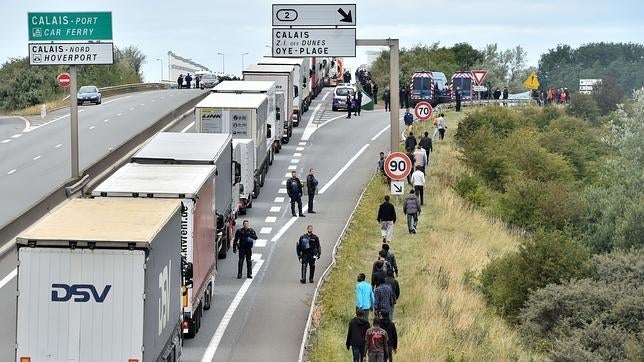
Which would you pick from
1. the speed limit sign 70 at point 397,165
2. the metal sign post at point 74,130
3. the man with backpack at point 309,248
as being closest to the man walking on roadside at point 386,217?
the speed limit sign 70 at point 397,165

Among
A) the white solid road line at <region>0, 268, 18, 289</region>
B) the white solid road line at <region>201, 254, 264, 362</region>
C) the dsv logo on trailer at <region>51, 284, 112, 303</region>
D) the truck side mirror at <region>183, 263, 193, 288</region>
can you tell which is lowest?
the white solid road line at <region>201, 254, 264, 362</region>

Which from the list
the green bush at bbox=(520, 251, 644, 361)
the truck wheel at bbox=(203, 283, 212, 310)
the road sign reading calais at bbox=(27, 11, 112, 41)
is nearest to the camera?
the truck wheel at bbox=(203, 283, 212, 310)

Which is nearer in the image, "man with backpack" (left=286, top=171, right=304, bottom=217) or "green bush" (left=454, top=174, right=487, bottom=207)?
"man with backpack" (left=286, top=171, right=304, bottom=217)

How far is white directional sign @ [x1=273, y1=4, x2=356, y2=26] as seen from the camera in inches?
1427

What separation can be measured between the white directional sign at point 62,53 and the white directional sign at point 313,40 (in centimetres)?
671

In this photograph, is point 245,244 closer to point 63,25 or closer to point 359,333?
point 359,333

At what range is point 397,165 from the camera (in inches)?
1294

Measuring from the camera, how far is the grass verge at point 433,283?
79.6ft

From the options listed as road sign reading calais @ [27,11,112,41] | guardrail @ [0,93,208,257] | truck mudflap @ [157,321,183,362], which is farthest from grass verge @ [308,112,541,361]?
road sign reading calais @ [27,11,112,41]

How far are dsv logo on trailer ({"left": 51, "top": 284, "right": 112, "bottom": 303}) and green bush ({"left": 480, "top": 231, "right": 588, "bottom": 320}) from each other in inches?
637

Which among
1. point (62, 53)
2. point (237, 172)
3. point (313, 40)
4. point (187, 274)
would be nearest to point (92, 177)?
point (62, 53)

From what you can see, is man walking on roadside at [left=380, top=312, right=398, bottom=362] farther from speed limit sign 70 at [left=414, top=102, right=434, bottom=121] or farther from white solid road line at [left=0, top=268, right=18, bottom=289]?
speed limit sign 70 at [left=414, top=102, right=434, bottom=121]

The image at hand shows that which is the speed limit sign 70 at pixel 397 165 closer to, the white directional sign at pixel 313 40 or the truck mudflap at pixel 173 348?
the white directional sign at pixel 313 40

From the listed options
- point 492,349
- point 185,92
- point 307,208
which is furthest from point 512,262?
point 185,92
